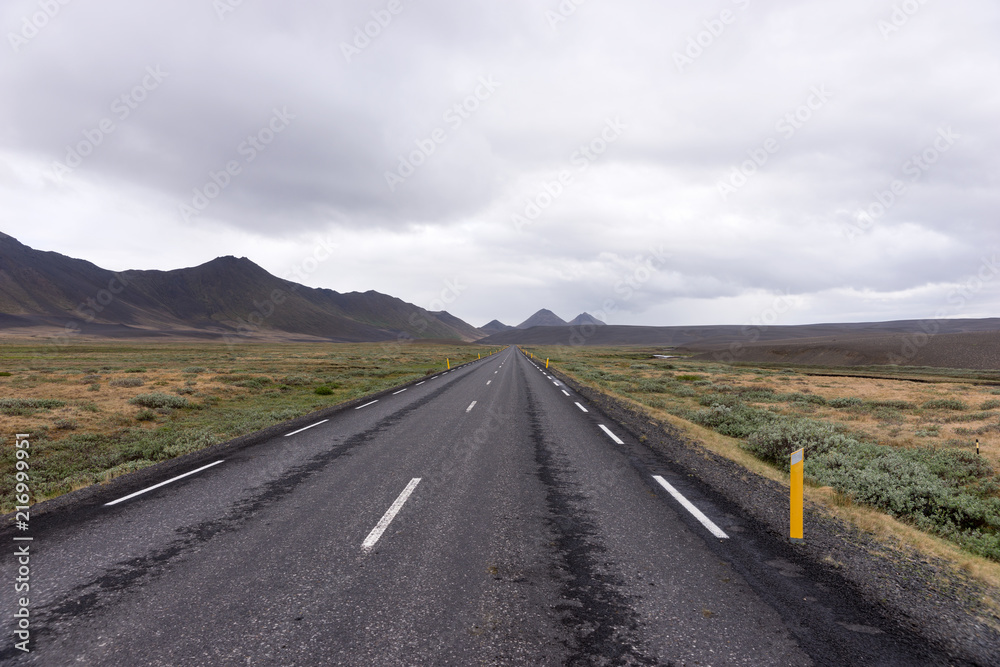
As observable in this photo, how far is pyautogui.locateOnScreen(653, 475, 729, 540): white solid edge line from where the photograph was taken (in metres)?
5.46

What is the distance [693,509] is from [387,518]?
162 inches

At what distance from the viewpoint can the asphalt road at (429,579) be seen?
3340mm

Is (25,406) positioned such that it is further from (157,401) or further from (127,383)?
(127,383)

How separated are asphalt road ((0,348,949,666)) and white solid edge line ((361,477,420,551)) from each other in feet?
0.11

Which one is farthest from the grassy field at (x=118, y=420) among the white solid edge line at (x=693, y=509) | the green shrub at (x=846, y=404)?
the green shrub at (x=846, y=404)

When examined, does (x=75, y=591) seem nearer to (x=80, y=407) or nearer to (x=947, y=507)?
(x=947, y=507)

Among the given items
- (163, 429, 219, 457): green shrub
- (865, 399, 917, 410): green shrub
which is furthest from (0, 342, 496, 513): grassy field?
(865, 399, 917, 410): green shrub

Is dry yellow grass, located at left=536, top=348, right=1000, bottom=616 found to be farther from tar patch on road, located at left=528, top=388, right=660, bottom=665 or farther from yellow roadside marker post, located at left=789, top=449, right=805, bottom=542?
tar patch on road, located at left=528, top=388, right=660, bottom=665

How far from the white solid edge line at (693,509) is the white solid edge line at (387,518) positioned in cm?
394

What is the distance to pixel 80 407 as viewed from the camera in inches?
631

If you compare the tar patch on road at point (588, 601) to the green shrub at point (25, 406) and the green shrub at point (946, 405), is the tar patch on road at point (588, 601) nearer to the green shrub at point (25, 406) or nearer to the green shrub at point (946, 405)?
the green shrub at point (25, 406)

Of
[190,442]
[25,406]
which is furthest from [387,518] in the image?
[25,406]

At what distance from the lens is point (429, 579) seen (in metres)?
4.29

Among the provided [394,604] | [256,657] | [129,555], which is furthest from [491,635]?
[129,555]
